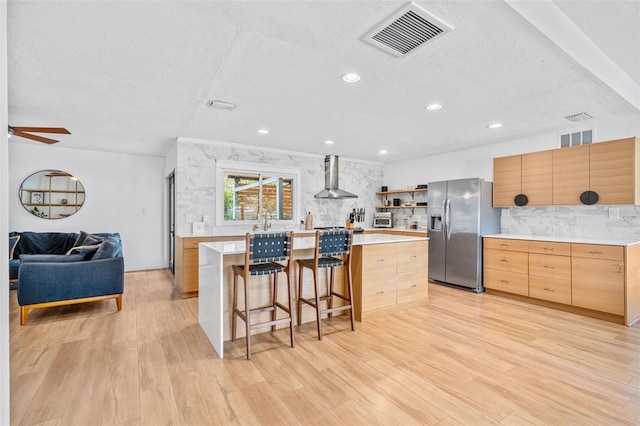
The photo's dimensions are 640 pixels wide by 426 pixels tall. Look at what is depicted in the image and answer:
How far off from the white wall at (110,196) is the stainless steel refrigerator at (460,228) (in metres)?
5.41

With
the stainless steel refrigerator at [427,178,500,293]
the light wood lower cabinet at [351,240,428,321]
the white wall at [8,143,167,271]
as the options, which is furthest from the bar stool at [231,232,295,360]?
the white wall at [8,143,167,271]

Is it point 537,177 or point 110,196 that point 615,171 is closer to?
point 537,177

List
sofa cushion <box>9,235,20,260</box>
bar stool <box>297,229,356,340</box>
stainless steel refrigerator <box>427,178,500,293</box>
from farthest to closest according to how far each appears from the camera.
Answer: stainless steel refrigerator <box>427,178,500,293</box>
sofa cushion <box>9,235,20,260</box>
bar stool <box>297,229,356,340</box>

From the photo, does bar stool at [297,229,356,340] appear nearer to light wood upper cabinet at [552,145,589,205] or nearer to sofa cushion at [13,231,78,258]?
light wood upper cabinet at [552,145,589,205]

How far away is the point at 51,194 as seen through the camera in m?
5.47

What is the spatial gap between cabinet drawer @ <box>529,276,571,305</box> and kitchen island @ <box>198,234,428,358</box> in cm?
145

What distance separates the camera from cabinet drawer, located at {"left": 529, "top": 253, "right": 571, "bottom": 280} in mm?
3775

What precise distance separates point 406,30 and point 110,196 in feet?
20.1

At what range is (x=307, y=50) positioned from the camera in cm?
219

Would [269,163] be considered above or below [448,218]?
above

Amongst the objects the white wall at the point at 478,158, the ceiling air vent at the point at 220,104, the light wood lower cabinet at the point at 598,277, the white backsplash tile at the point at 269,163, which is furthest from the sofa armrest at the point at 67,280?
the light wood lower cabinet at the point at 598,277

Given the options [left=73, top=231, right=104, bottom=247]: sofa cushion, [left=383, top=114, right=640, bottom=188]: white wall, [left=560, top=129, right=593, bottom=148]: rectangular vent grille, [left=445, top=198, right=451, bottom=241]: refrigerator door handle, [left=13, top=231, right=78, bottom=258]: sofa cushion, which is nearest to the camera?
[left=383, top=114, right=640, bottom=188]: white wall

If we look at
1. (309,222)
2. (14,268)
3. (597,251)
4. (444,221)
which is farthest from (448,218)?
(14,268)

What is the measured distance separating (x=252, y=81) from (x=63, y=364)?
2.78 metres
